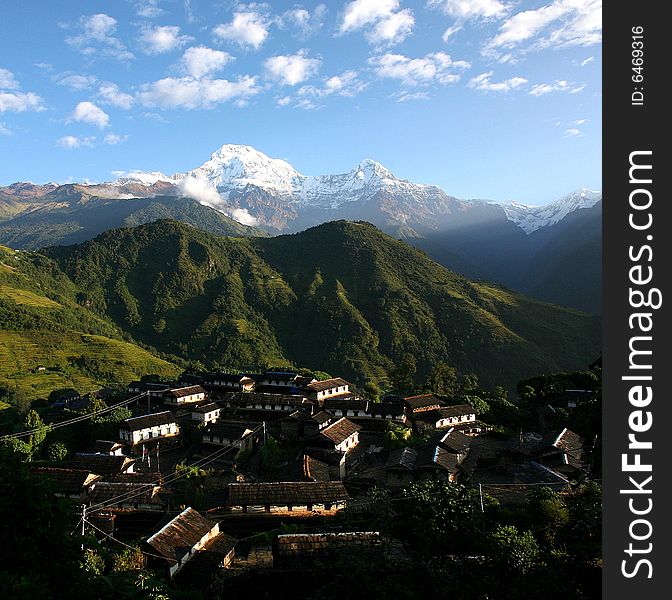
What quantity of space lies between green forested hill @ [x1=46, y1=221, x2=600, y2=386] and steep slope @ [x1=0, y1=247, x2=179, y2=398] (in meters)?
14.1

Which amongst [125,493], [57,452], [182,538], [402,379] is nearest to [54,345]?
[57,452]

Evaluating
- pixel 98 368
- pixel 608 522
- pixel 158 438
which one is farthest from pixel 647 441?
pixel 98 368

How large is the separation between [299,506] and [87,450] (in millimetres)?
24172

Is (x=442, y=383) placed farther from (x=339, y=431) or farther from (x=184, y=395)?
(x=184, y=395)

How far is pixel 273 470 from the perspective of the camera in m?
34.7

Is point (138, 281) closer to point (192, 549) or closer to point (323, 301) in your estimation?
point (323, 301)

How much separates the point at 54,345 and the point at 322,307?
73.6 meters

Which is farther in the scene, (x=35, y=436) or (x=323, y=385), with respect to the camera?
(x=323, y=385)

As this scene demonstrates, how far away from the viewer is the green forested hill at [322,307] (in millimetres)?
124438

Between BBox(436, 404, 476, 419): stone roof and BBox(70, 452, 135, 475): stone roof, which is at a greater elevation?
BBox(436, 404, 476, 419): stone roof

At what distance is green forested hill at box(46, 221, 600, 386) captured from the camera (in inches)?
4899

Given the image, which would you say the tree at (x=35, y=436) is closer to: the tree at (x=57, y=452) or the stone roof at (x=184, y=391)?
the tree at (x=57, y=452)

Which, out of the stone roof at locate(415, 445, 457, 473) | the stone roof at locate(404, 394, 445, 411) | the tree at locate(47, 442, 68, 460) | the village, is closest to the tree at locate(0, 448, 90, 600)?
the village

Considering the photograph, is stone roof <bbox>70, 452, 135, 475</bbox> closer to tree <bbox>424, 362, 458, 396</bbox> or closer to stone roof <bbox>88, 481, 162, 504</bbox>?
stone roof <bbox>88, 481, 162, 504</bbox>
